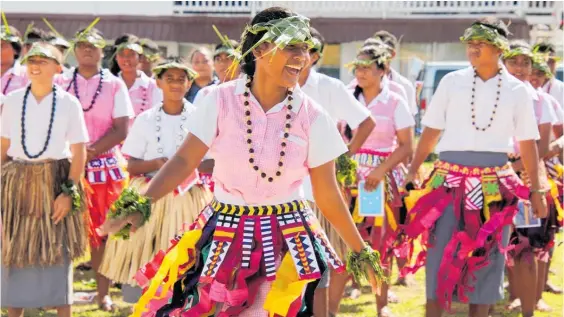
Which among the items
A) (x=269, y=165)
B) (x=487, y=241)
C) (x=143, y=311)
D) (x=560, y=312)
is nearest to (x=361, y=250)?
(x=269, y=165)

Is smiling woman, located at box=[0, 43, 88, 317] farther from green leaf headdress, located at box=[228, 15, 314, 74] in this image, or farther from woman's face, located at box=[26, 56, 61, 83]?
green leaf headdress, located at box=[228, 15, 314, 74]

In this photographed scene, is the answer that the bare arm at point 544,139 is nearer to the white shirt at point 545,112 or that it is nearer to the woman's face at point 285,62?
the white shirt at point 545,112

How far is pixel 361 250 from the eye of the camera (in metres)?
4.45

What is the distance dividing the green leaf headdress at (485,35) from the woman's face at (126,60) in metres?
3.52

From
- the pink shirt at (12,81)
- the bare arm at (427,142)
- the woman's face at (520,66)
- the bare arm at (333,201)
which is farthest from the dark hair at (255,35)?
the pink shirt at (12,81)

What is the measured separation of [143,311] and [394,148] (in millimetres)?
3693

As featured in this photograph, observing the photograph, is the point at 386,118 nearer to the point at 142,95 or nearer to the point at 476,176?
the point at 476,176

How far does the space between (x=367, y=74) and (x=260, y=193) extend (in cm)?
347

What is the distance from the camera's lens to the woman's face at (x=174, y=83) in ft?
22.5

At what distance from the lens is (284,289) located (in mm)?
4332

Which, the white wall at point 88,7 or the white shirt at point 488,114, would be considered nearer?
the white shirt at point 488,114

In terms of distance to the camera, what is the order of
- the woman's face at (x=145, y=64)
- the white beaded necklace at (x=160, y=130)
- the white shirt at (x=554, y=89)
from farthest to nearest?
the woman's face at (x=145, y=64) < the white shirt at (x=554, y=89) < the white beaded necklace at (x=160, y=130)

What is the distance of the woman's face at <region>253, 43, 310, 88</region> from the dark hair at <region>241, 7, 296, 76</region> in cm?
13

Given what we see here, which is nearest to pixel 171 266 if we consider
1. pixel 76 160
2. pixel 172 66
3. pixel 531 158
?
pixel 76 160
